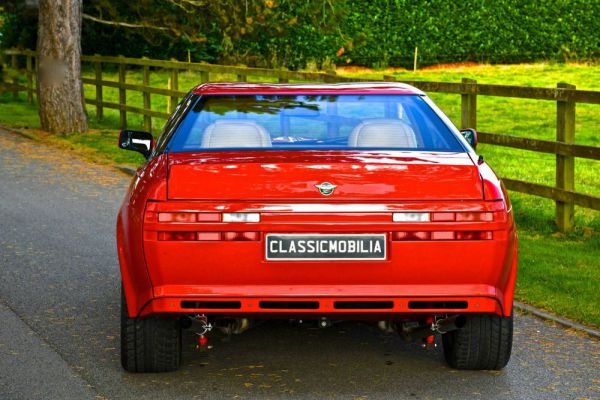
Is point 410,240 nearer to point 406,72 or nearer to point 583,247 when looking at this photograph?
point 583,247

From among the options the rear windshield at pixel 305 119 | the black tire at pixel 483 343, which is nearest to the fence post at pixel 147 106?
the rear windshield at pixel 305 119

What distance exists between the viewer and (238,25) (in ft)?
72.9

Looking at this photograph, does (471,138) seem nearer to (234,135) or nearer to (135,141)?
(234,135)

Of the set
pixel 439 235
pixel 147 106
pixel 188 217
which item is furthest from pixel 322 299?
pixel 147 106

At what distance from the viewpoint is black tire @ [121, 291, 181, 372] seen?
607 cm

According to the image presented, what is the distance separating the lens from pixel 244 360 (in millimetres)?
6559

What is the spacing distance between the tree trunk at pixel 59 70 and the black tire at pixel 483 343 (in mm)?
15986

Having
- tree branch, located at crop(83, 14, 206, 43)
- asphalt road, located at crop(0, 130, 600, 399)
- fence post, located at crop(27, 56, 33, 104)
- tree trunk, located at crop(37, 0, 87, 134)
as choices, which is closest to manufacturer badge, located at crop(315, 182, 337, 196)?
asphalt road, located at crop(0, 130, 600, 399)

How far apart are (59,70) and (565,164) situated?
1244cm

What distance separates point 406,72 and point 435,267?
2995cm

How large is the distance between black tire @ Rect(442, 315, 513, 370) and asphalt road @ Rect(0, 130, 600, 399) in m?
0.07

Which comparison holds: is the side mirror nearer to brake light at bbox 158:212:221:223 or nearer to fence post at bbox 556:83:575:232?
brake light at bbox 158:212:221:223

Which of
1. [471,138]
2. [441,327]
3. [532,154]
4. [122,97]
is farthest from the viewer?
[122,97]

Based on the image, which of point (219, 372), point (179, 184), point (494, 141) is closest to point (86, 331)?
point (219, 372)
